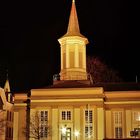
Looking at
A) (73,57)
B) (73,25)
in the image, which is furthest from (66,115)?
(73,25)

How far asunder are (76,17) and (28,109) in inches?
692

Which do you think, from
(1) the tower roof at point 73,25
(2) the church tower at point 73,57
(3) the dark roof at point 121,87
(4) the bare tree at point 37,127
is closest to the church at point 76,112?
(4) the bare tree at point 37,127

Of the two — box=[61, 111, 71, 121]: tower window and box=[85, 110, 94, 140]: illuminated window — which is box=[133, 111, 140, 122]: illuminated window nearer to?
box=[85, 110, 94, 140]: illuminated window

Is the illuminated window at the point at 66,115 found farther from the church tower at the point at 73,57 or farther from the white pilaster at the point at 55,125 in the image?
the church tower at the point at 73,57

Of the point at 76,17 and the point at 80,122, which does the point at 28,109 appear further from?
the point at 76,17

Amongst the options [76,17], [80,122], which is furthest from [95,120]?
[76,17]

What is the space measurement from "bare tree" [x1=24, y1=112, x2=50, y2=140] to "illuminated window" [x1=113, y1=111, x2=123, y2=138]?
9724 mm

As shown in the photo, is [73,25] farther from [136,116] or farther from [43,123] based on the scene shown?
[136,116]

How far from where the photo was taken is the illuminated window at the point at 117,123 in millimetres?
64062

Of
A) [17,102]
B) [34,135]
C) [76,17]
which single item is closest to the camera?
[34,135]

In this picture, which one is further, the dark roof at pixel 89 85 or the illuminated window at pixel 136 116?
the dark roof at pixel 89 85

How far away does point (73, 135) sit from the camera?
61844 millimetres

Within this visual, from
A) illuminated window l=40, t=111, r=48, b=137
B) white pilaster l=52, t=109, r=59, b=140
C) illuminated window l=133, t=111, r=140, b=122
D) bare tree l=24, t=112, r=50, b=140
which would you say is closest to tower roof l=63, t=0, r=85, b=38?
→ white pilaster l=52, t=109, r=59, b=140

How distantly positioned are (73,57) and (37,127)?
501 inches
